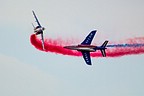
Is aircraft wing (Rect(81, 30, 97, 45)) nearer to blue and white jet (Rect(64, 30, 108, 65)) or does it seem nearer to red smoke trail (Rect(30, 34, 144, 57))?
blue and white jet (Rect(64, 30, 108, 65))

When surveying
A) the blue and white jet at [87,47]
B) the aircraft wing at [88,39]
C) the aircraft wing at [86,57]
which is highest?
the aircraft wing at [88,39]

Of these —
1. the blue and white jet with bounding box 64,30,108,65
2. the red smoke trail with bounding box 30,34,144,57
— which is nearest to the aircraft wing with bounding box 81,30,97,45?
the blue and white jet with bounding box 64,30,108,65

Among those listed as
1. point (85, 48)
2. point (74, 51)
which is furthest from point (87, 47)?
point (74, 51)

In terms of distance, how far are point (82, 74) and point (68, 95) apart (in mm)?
222

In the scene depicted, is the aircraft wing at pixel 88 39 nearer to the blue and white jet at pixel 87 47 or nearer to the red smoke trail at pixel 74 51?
the blue and white jet at pixel 87 47

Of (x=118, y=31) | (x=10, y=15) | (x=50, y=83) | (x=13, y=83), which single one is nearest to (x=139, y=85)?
(x=118, y=31)

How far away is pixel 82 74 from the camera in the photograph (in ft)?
9.52

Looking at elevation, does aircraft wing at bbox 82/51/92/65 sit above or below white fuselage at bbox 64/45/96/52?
below

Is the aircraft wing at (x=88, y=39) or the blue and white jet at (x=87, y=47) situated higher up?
the aircraft wing at (x=88, y=39)

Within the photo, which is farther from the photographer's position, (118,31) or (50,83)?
(118,31)

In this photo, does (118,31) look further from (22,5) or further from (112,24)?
(22,5)

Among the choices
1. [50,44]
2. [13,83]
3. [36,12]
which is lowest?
[13,83]

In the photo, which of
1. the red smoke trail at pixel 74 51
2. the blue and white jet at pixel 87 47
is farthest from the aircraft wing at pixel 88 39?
the red smoke trail at pixel 74 51

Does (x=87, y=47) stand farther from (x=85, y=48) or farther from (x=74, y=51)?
(x=74, y=51)
